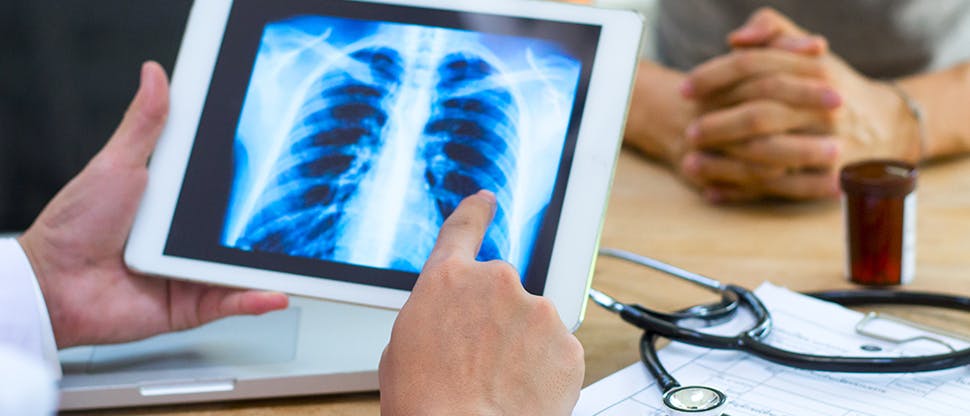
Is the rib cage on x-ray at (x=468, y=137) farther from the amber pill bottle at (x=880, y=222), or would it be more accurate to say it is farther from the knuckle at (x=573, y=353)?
the amber pill bottle at (x=880, y=222)

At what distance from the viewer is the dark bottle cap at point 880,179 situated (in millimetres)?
851

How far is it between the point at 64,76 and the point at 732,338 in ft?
3.76

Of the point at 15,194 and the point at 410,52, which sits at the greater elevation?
the point at 410,52

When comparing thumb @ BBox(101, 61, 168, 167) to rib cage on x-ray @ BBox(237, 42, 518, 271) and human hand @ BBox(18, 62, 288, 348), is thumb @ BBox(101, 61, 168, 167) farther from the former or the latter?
rib cage on x-ray @ BBox(237, 42, 518, 271)

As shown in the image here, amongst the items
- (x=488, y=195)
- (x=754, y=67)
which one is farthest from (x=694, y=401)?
(x=754, y=67)

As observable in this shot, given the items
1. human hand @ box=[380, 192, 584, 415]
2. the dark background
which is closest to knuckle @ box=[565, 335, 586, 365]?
human hand @ box=[380, 192, 584, 415]

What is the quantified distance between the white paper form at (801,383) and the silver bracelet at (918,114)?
0.56 meters

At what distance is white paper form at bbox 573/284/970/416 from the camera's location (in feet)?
1.99

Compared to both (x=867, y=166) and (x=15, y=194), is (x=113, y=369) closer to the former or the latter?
(x=867, y=166)

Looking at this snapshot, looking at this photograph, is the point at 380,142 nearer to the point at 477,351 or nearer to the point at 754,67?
the point at 477,351

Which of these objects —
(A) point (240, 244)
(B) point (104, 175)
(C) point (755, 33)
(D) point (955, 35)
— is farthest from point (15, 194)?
(D) point (955, 35)

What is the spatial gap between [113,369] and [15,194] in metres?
0.94

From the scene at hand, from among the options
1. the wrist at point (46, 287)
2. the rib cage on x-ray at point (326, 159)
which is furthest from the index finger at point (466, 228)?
the wrist at point (46, 287)

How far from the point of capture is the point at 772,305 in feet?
2.54
